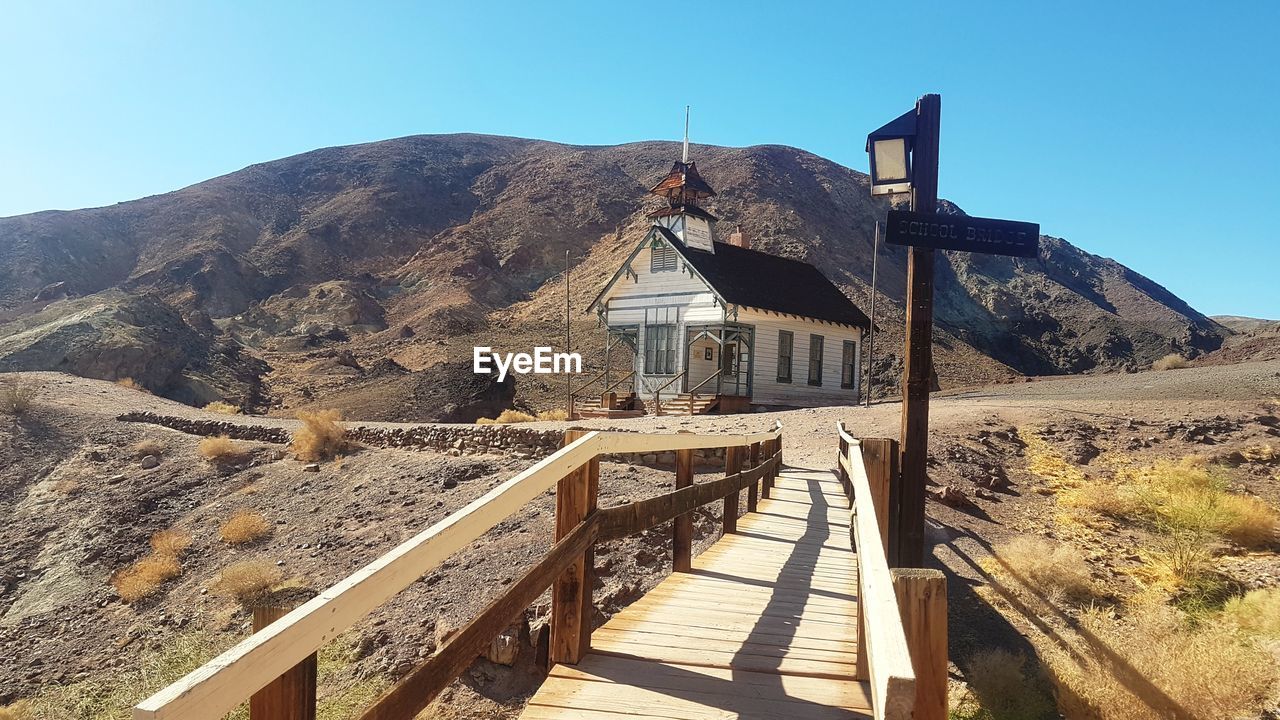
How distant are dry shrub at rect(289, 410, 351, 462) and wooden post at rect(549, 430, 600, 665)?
613 inches

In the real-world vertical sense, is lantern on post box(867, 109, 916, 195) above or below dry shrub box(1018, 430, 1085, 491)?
above

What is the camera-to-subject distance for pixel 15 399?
20.0 m

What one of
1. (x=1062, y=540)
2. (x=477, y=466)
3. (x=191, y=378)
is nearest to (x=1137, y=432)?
(x=1062, y=540)

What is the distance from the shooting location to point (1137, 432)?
52.7ft

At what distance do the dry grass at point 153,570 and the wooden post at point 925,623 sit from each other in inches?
538

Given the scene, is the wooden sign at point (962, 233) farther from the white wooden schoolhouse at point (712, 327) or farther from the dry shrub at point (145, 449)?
the dry shrub at point (145, 449)

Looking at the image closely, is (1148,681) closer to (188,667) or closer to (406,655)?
(406,655)

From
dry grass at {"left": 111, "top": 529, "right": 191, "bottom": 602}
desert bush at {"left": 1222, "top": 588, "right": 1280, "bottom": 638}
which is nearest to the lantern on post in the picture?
desert bush at {"left": 1222, "top": 588, "right": 1280, "bottom": 638}

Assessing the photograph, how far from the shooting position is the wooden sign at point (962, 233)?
20.3 ft

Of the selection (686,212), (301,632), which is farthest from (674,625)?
(686,212)

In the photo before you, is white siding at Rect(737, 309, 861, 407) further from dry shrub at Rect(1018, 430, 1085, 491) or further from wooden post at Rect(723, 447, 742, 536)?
wooden post at Rect(723, 447, 742, 536)

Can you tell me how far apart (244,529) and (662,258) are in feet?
56.4

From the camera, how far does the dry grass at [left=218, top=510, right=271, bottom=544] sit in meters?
13.8

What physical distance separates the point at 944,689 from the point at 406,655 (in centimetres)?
805
